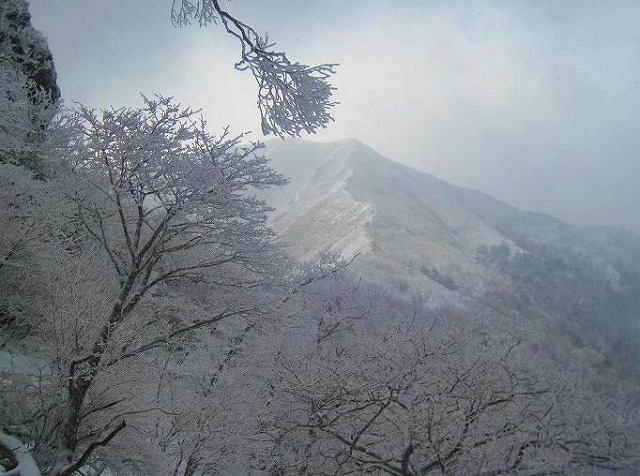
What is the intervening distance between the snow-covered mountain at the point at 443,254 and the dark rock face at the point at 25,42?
30414mm

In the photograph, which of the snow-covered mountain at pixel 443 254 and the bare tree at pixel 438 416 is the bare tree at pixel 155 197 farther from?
the snow-covered mountain at pixel 443 254

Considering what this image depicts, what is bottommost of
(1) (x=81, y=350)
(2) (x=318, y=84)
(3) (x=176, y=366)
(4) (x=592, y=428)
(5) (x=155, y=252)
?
(4) (x=592, y=428)

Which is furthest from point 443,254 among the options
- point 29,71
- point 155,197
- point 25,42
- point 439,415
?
point 155,197

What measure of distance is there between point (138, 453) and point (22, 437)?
169cm

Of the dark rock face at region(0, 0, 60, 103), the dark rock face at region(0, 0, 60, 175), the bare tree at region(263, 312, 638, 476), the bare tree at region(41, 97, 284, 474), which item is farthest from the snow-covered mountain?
the bare tree at region(41, 97, 284, 474)

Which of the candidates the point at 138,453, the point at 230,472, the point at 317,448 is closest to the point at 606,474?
the point at 317,448

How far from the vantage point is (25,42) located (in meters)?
15.1

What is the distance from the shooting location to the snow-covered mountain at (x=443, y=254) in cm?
7725

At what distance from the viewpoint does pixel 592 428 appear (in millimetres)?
8906

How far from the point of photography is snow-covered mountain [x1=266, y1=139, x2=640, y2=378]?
77.2 m

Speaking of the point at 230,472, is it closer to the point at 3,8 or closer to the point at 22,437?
the point at 22,437

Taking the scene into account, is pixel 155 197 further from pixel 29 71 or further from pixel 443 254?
pixel 443 254

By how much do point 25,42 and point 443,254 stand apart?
88.2 metres

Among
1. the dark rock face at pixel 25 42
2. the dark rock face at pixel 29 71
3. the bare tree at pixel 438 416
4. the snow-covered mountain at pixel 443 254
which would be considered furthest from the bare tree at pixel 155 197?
the snow-covered mountain at pixel 443 254
